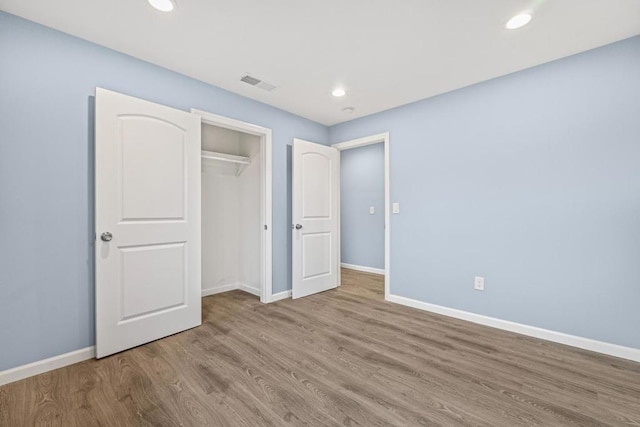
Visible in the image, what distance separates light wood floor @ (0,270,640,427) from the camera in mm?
1523

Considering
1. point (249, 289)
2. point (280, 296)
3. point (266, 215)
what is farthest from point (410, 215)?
point (249, 289)

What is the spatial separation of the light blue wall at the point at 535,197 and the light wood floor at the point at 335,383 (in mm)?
402

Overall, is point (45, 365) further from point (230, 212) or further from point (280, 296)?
point (230, 212)

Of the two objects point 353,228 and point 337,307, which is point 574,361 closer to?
point 337,307

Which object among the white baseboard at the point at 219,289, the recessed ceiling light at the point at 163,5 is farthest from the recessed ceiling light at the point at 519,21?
the white baseboard at the point at 219,289

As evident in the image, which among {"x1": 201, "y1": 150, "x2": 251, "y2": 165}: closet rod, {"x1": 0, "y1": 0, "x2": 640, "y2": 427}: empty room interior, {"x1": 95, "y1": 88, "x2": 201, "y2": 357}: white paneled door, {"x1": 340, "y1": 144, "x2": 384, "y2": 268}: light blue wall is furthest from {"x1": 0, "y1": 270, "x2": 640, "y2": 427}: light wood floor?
{"x1": 340, "y1": 144, "x2": 384, "y2": 268}: light blue wall

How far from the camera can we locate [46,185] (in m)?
1.97

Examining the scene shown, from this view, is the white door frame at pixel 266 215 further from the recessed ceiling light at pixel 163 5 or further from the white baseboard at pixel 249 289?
the recessed ceiling light at pixel 163 5

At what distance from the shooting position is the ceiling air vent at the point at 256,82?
2.75 metres

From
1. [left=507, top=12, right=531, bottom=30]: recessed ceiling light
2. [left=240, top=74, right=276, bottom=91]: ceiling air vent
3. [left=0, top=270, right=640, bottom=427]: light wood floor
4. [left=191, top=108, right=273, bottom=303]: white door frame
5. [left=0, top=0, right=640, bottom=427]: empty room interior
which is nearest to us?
[left=0, top=270, right=640, bottom=427]: light wood floor

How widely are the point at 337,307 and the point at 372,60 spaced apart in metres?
2.65

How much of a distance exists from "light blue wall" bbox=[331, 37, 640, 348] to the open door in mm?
1069

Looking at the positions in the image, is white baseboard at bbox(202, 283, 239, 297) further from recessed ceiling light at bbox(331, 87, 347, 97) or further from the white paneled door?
recessed ceiling light at bbox(331, 87, 347, 97)

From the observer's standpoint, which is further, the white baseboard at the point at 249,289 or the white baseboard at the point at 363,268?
the white baseboard at the point at 363,268
